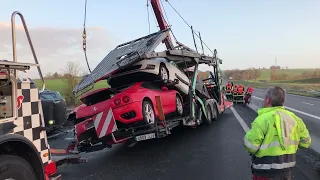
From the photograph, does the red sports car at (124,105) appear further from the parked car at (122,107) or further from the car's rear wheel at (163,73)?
the car's rear wheel at (163,73)

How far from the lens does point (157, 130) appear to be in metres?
8.06

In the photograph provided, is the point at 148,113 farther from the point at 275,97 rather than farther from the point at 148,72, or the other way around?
the point at 275,97

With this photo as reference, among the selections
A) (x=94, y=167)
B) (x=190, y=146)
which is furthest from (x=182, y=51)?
(x=94, y=167)

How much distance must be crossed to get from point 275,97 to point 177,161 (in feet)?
14.0

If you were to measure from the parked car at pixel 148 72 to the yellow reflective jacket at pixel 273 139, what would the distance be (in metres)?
5.28

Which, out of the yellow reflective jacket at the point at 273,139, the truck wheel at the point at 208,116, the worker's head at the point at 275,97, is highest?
the worker's head at the point at 275,97

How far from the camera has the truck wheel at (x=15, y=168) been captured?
324 cm

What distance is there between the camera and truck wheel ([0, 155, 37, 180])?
10.6 feet

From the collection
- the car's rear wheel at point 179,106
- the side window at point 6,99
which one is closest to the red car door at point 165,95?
the car's rear wheel at point 179,106

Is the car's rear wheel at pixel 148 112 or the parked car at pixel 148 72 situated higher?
the parked car at pixel 148 72

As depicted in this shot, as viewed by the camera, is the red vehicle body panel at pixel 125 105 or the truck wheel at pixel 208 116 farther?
the truck wheel at pixel 208 116

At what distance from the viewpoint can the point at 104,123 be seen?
7.61 m

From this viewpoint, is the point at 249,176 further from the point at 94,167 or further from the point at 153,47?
the point at 153,47

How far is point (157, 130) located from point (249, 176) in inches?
106
